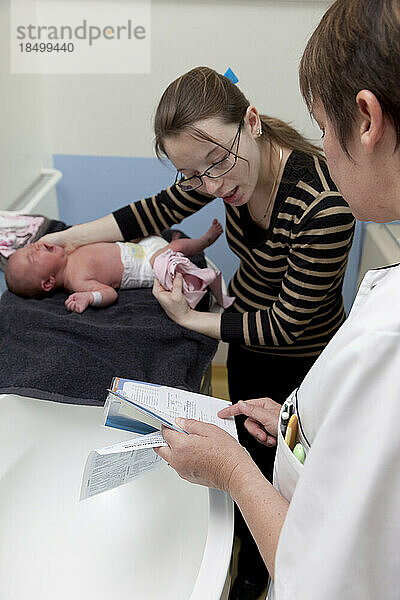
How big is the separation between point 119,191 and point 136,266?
2.74 feet

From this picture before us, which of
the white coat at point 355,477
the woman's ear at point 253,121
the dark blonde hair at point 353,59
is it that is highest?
the dark blonde hair at point 353,59

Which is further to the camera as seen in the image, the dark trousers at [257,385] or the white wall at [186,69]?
the white wall at [186,69]

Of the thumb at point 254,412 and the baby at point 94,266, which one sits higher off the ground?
the baby at point 94,266

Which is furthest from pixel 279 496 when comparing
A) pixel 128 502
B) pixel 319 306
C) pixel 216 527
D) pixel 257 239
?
pixel 257 239

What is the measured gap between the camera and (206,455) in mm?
870

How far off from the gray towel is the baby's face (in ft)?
0.20

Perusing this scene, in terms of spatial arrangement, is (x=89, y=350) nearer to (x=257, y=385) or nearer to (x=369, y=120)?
(x=257, y=385)

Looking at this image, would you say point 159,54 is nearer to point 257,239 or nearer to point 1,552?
point 257,239

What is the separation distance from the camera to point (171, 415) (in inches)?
39.4

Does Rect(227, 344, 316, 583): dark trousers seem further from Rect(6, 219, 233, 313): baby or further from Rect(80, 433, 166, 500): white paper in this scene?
Rect(80, 433, 166, 500): white paper

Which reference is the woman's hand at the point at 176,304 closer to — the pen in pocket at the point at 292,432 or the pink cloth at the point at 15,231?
the pink cloth at the point at 15,231

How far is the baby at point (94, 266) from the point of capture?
152cm

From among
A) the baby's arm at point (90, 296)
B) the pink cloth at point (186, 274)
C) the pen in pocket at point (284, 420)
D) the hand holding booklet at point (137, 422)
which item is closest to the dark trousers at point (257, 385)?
the pink cloth at point (186, 274)

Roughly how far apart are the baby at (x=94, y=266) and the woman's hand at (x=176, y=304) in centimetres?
8
